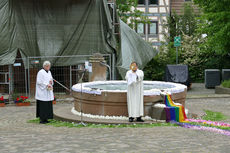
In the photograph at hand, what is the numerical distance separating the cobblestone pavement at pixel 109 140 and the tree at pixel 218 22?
13.3 metres

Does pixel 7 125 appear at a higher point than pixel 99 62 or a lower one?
lower

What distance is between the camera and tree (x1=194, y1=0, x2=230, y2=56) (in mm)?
22109

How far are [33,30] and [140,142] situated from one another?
13.7 meters

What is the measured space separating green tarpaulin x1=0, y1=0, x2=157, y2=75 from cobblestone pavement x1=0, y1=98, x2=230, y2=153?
379 inches

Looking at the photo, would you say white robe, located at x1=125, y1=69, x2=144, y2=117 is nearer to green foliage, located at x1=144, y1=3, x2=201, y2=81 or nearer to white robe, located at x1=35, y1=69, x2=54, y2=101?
white robe, located at x1=35, y1=69, x2=54, y2=101

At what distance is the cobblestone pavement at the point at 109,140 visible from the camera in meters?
7.65

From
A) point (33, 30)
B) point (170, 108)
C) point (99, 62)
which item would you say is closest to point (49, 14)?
point (33, 30)

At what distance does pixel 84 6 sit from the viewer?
21.3 m

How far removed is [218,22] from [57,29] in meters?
8.88

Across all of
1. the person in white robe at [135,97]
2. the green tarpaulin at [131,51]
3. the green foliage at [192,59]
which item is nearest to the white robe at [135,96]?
the person in white robe at [135,97]

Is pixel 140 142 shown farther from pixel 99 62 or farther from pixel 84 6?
pixel 84 6

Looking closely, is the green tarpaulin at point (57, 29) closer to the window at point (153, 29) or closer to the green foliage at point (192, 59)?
the green foliage at point (192, 59)

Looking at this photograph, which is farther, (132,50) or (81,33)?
(132,50)

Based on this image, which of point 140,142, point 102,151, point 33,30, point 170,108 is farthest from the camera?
point 33,30
